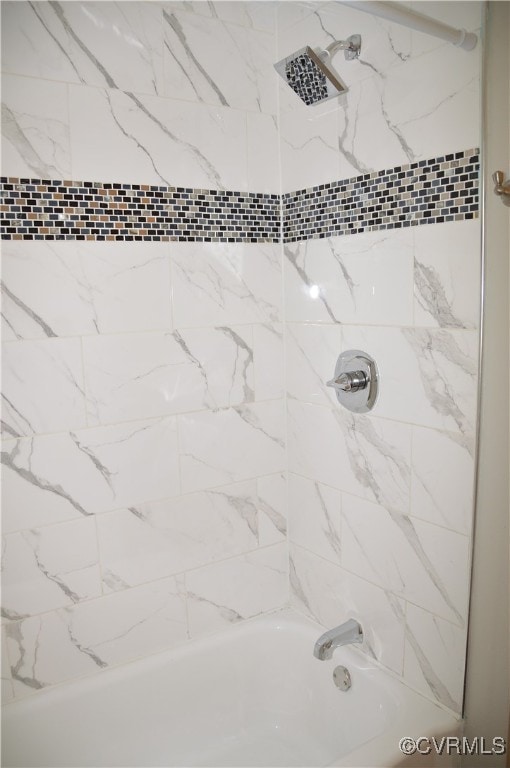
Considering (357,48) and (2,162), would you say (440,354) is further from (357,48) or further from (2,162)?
(2,162)

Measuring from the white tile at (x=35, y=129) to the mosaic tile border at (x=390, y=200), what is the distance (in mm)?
737

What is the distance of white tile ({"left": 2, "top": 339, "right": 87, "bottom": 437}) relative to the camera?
1.58m

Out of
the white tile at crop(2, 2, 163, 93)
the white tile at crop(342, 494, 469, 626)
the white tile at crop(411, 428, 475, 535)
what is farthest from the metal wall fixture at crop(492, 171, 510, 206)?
the white tile at crop(2, 2, 163, 93)

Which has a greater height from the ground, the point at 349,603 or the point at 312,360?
the point at 312,360

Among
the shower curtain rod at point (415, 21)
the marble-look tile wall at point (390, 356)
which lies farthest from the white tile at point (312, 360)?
the shower curtain rod at point (415, 21)

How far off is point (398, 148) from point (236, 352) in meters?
0.79

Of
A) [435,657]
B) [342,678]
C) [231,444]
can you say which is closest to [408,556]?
[435,657]

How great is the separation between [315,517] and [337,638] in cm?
39

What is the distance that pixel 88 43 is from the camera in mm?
1603

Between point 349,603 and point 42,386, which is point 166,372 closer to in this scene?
point 42,386

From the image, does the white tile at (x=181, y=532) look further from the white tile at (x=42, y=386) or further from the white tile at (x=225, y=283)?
the white tile at (x=225, y=283)

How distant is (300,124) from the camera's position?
187 centimetres

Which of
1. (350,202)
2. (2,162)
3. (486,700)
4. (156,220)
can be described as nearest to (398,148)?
(350,202)

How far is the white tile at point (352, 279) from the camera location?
5.13ft
